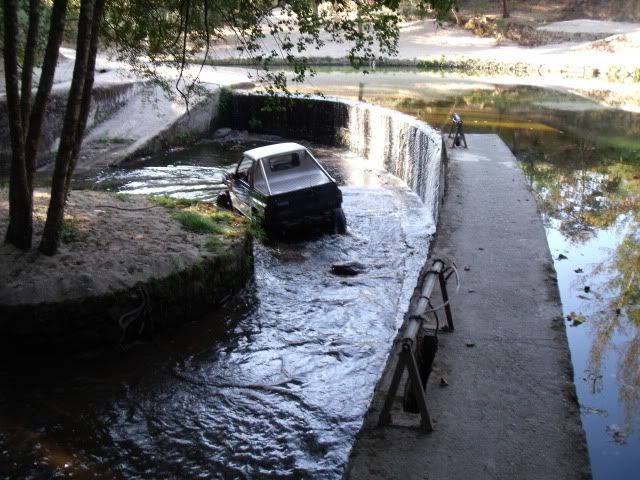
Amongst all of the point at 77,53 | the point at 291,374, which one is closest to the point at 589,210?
the point at 291,374

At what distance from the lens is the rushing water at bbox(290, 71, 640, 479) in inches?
233

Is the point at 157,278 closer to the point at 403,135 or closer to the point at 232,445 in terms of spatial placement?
the point at 232,445

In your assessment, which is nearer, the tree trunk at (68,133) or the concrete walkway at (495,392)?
the concrete walkway at (495,392)

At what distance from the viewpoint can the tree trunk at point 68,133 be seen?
7129 mm

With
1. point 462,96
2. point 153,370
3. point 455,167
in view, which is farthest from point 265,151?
point 462,96

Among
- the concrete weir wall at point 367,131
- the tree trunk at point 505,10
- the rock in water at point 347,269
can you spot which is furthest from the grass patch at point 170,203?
the tree trunk at point 505,10

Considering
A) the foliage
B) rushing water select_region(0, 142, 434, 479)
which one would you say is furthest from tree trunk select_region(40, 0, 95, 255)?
rushing water select_region(0, 142, 434, 479)

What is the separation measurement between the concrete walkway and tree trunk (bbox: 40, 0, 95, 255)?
4.44 meters

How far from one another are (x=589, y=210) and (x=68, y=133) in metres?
9.28

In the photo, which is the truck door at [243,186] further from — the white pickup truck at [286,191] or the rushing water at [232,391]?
the rushing water at [232,391]

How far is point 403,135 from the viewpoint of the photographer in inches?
688

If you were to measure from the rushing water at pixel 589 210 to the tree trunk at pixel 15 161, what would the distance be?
6.34 meters

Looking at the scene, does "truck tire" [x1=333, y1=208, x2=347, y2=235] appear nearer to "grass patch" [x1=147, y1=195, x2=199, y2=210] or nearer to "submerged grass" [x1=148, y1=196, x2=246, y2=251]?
"submerged grass" [x1=148, y1=196, x2=246, y2=251]

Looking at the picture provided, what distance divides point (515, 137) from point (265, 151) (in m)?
11.2
